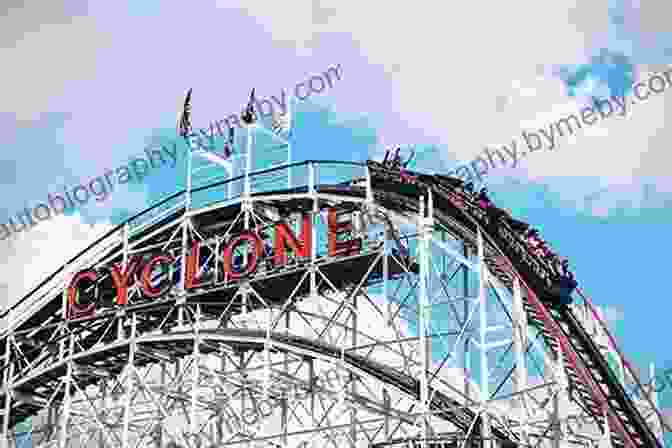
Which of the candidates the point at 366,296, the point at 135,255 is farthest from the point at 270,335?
the point at 135,255

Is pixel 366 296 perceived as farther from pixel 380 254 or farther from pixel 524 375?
pixel 524 375

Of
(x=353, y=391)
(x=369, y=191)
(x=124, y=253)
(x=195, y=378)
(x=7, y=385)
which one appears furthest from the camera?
(x=7, y=385)

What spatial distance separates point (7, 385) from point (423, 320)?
46.5 feet

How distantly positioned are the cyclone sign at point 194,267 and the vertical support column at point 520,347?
159 inches

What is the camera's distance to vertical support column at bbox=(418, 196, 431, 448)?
84.7 feet

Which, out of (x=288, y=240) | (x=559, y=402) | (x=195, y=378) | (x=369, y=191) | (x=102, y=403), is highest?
(x=369, y=191)

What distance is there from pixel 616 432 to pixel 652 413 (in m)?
1.40

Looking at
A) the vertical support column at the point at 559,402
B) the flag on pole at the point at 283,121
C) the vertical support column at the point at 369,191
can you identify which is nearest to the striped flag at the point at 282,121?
the flag on pole at the point at 283,121

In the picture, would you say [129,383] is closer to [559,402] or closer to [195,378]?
[195,378]

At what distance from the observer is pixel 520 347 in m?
27.0

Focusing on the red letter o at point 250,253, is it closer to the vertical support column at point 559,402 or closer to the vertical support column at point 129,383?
the vertical support column at point 129,383

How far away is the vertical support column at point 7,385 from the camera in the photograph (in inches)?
1372

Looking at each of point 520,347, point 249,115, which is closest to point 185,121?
point 249,115

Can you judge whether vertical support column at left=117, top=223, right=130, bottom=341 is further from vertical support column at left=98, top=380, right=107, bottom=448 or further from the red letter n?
the red letter n
